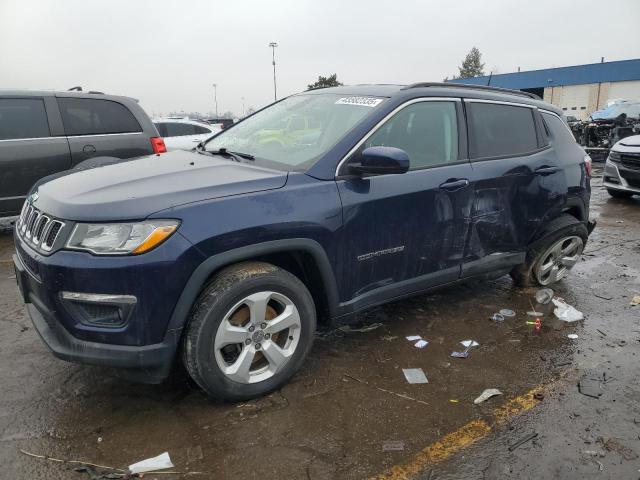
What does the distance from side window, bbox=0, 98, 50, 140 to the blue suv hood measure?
3651 millimetres

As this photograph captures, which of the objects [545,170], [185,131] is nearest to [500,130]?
[545,170]

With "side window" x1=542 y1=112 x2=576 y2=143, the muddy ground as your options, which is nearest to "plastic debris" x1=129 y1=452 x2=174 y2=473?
the muddy ground

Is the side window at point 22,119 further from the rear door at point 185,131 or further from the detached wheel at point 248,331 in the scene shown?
the rear door at point 185,131

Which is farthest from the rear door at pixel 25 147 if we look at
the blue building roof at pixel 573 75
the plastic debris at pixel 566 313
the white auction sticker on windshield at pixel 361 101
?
the blue building roof at pixel 573 75

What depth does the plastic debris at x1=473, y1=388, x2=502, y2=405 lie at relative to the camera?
2854 mm

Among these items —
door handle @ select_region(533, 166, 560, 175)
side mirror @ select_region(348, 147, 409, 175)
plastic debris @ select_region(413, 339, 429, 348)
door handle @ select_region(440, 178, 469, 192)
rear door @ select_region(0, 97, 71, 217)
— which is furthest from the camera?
rear door @ select_region(0, 97, 71, 217)

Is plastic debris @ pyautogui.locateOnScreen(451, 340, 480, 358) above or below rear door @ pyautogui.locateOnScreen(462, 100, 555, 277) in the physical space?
below

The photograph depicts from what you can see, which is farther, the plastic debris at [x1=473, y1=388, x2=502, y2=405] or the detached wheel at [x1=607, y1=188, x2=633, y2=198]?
the detached wheel at [x1=607, y1=188, x2=633, y2=198]

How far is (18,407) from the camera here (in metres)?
2.70

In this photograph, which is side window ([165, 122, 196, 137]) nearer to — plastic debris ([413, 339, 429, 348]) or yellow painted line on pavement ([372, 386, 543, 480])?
plastic debris ([413, 339, 429, 348])

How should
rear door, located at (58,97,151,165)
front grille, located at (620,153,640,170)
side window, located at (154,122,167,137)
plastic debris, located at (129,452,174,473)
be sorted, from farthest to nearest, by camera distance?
side window, located at (154,122,167,137), front grille, located at (620,153,640,170), rear door, located at (58,97,151,165), plastic debris, located at (129,452,174,473)

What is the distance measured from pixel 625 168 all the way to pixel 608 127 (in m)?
8.44

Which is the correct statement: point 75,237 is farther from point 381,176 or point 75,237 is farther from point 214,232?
point 381,176

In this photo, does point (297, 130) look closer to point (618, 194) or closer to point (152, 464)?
point (152, 464)
